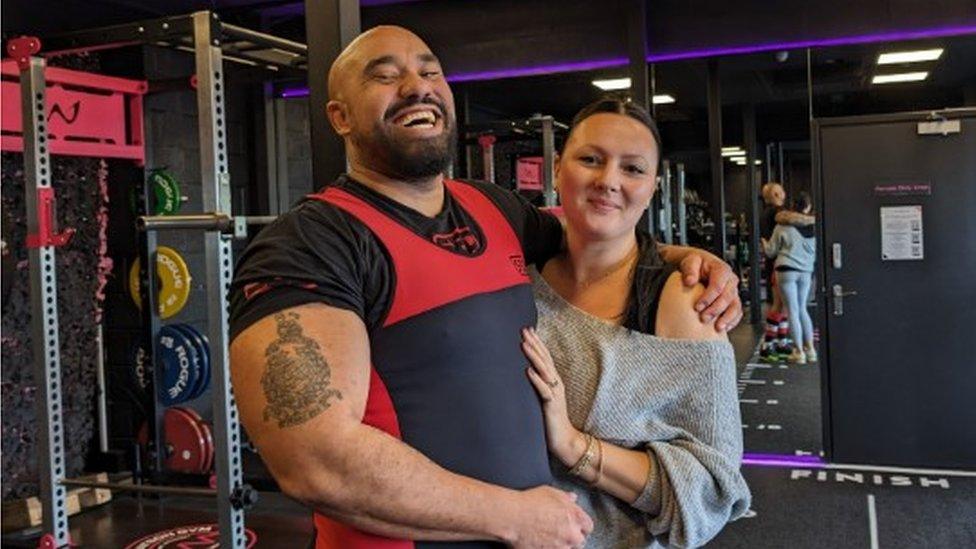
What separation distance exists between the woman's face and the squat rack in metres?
1.72

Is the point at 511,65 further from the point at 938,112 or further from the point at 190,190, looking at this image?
the point at 938,112

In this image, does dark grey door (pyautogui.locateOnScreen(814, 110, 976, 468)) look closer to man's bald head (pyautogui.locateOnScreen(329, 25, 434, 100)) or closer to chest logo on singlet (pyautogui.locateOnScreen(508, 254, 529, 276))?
chest logo on singlet (pyautogui.locateOnScreen(508, 254, 529, 276))

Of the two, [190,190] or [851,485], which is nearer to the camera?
[851,485]

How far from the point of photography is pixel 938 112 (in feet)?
15.5

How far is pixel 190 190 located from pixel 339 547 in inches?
181

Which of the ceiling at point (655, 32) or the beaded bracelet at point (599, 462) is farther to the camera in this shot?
the ceiling at point (655, 32)

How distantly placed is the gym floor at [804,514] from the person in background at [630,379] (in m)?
2.68

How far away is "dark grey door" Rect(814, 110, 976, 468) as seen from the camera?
4727 millimetres

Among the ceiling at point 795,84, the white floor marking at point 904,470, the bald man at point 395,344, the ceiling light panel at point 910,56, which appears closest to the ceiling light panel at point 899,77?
the ceiling at point 795,84

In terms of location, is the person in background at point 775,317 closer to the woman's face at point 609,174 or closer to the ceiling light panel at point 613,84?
the ceiling light panel at point 613,84

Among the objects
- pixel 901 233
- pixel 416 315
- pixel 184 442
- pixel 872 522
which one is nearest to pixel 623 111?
pixel 416 315

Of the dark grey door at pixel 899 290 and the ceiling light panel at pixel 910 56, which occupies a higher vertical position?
the ceiling light panel at pixel 910 56

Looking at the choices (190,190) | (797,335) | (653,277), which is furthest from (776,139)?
(653,277)

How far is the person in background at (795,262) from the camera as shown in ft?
23.7
